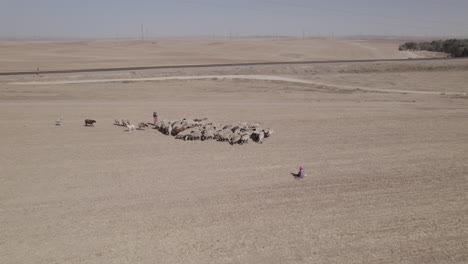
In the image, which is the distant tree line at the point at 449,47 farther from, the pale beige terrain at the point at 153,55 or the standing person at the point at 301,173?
the standing person at the point at 301,173

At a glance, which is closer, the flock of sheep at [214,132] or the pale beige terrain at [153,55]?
the flock of sheep at [214,132]

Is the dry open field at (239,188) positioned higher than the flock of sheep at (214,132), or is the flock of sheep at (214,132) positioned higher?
the flock of sheep at (214,132)

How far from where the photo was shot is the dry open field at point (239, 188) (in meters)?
10.3

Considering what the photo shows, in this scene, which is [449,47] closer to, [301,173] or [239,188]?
[301,173]

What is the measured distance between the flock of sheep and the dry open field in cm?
73

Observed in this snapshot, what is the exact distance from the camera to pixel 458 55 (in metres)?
→ 71.1

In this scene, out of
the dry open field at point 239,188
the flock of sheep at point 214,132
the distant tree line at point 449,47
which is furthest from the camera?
the distant tree line at point 449,47

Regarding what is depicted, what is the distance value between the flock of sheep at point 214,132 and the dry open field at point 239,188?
73cm

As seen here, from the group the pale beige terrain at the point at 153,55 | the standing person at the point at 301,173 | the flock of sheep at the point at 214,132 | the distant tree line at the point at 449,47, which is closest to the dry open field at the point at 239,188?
the standing person at the point at 301,173

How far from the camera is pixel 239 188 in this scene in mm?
14133

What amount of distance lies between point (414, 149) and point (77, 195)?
15939 mm

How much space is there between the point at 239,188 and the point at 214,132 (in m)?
7.22

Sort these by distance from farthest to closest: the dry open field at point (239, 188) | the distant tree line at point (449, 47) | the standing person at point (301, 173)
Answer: the distant tree line at point (449, 47) → the standing person at point (301, 173) → the dry open field at point (239, 188)

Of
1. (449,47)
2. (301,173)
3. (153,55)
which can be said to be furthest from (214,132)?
(449,47)
